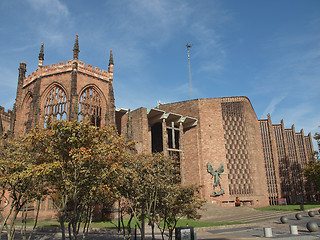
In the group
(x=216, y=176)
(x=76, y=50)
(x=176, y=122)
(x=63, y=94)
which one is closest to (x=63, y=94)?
(x=63, y=94)

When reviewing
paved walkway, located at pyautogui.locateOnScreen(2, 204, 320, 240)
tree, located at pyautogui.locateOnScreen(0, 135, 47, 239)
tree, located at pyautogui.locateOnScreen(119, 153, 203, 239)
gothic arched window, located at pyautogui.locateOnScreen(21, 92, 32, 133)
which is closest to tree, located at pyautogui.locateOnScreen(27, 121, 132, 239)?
tree, located at pyautogui.locateOnScreen(0, 135, 47, 239)

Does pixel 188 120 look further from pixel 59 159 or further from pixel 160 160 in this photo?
pixel 59 159

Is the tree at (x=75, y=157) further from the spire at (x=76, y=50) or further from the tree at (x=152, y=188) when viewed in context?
the spire at (x=76, y=50)

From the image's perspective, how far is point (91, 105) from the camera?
33.9m

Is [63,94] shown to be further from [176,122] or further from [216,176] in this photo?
[216,176]

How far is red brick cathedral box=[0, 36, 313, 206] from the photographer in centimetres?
3281

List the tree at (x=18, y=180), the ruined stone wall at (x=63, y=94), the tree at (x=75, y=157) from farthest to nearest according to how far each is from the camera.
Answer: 1. the ruined stone wall at (x=63, y=94)
2. the tree at (x=18, y=180)
3. the tree at (x=75, y=157)

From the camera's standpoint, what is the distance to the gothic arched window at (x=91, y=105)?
32.9 metres

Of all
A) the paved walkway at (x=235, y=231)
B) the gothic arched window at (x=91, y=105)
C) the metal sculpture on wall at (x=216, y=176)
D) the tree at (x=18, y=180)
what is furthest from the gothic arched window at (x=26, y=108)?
the metal sculpture on wall at (x=216, y=176)

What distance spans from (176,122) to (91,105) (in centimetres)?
1790

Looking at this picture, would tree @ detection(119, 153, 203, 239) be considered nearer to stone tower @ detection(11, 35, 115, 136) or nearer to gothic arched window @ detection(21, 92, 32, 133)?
stone tower @ detection(11, 35, 115, 136)

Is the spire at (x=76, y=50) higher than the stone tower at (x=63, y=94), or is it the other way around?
the spire at (x=76, y=50)

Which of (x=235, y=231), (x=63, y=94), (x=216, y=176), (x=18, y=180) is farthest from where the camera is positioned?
(x=216, y=176)

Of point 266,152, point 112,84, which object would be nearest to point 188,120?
point 112,84
